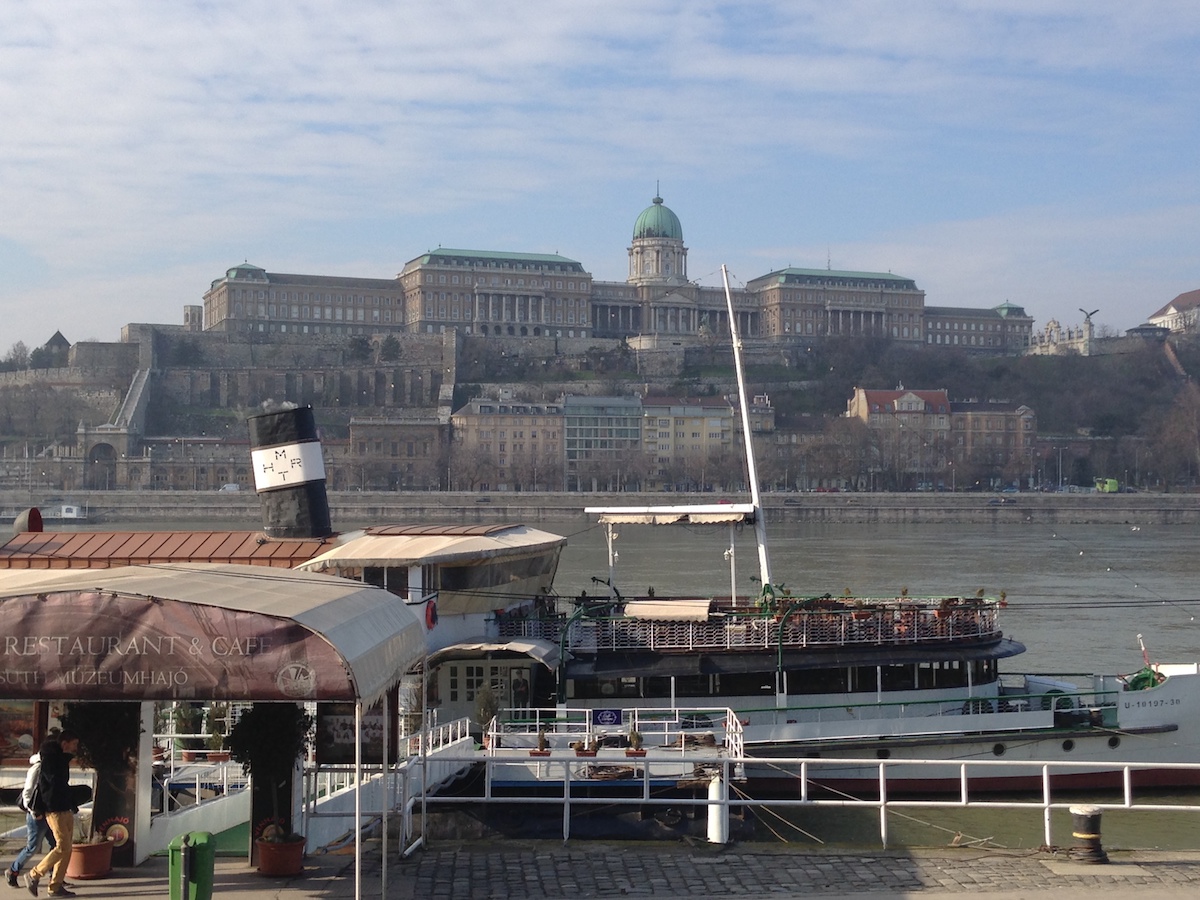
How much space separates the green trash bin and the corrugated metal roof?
24.1ft

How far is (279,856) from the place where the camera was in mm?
7410

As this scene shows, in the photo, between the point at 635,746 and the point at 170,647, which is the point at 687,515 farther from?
the point at 170,647

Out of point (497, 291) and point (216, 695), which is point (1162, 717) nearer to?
point (216, 695)

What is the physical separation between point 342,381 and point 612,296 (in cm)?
3239

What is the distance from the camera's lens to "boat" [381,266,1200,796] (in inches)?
557

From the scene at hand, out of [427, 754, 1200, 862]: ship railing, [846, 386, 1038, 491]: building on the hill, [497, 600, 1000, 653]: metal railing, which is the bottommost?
[427, 754, 1200, 862]: ship railing

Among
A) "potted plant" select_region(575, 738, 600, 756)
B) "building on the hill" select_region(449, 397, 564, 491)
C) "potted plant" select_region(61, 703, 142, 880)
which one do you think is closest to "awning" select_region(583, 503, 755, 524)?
"potted plant" select_region(575, 738, 600, 756)

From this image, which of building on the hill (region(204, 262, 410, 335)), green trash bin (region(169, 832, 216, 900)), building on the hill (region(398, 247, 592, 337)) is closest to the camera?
green trash bin (region(169, 832, 216, 900))

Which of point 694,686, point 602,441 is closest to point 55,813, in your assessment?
point 694,686

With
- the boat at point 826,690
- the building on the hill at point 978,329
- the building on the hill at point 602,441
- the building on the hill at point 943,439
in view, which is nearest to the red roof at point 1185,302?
the building on the hill at point 978,329

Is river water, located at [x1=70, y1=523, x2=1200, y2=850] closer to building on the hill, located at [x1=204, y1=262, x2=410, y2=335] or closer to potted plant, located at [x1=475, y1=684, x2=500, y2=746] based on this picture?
potted plant, located at [x1=475, y1=684, x2=500, y2=746]

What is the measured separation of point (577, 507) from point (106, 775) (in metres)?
71.5

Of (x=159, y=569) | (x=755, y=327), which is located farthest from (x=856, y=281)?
(x=159, y=569)

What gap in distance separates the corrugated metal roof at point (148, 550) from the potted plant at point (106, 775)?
6.36 m
